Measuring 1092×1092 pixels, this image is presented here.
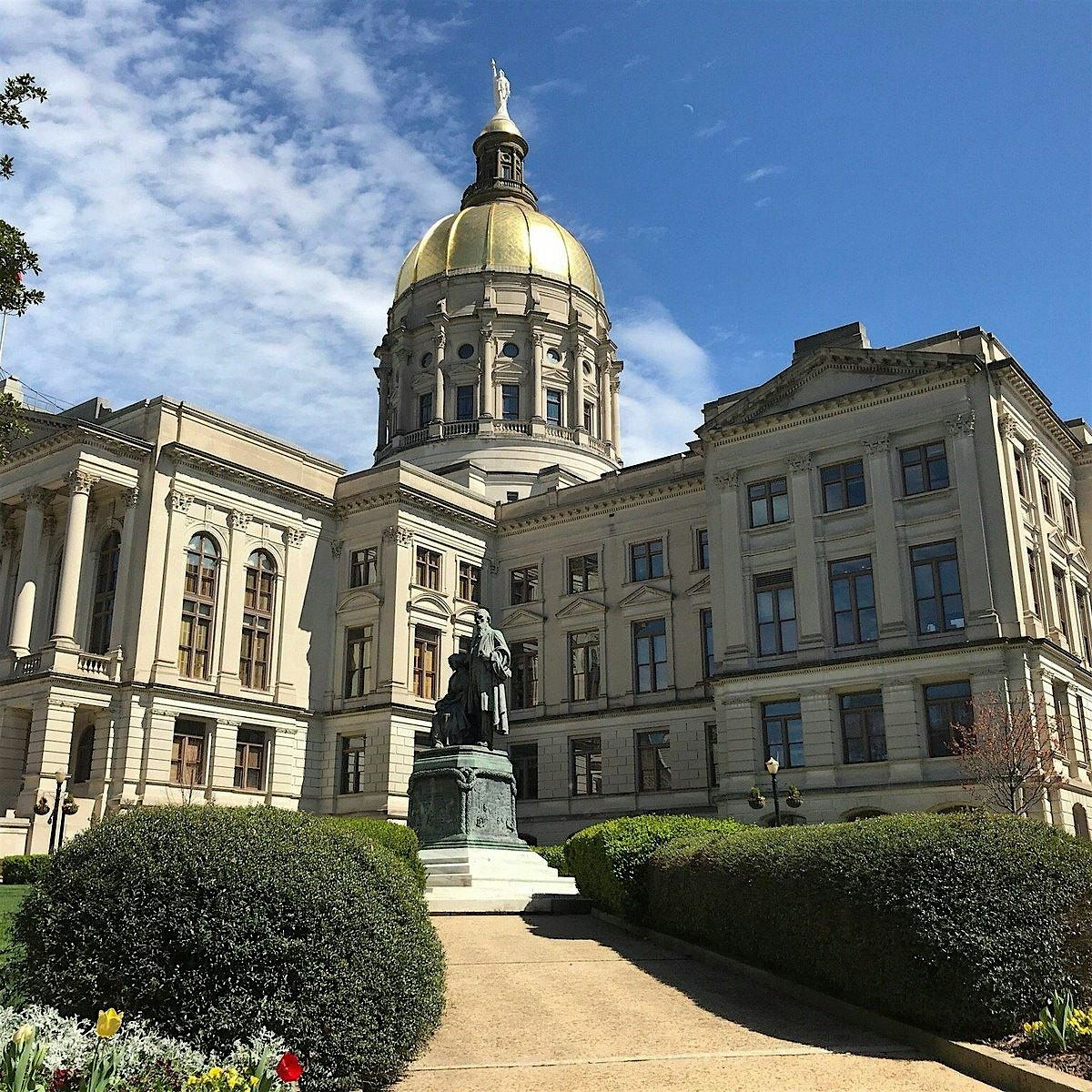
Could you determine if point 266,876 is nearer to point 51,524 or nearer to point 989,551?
point 989,551

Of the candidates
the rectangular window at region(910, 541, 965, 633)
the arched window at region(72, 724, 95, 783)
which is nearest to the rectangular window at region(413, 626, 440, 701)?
the arched window at region(72, 724, 95, 783)

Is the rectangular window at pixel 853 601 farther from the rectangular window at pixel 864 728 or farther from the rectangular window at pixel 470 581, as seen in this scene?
the rectangular window at pixel 470 581

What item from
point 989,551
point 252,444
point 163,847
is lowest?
point 163,847

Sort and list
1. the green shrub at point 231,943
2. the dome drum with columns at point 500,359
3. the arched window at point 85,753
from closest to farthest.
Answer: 1. the green shrub at point 231,943
2. the arched window at point 85,753
3. the dome drum with columns at point 500,359

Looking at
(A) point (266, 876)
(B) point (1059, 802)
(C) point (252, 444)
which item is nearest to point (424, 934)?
(A) point (266, 876)

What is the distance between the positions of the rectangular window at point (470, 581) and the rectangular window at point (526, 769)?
23.6 feet

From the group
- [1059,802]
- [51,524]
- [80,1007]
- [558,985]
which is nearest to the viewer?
[80,1007]

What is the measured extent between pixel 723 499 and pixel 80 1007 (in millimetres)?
36271

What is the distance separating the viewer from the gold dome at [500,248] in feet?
235

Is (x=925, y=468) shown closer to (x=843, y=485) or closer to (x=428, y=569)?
(x=843, y=485)

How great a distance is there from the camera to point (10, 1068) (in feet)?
24.6

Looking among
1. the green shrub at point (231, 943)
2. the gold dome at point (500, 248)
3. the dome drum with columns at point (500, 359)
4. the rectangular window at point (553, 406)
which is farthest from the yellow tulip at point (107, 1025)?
the gold dome at point (500, 248)

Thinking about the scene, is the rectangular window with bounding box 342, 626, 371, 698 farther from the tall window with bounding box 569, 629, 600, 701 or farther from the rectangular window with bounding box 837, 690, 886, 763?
the rectangular window with bounding box 837, 690, 886, 763

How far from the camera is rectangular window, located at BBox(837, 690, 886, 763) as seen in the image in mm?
37750
